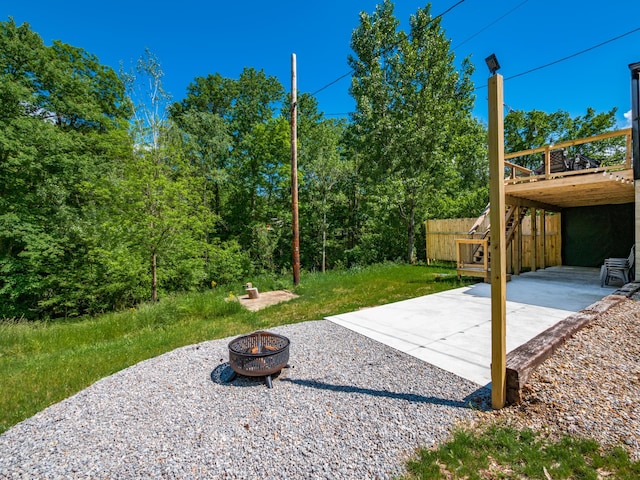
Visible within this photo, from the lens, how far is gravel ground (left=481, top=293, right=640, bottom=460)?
194 cm

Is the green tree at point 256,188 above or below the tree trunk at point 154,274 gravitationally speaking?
above

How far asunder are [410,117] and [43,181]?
1330 cm

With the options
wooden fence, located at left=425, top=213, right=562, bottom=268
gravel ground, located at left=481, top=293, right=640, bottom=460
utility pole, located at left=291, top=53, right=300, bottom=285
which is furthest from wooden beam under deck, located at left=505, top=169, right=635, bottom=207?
utility pole, located at left=291, top=53, right=300, bottom=285

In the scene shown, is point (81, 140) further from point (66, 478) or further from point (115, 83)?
point (66, 478)

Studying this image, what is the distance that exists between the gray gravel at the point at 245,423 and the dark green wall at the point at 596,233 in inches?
399

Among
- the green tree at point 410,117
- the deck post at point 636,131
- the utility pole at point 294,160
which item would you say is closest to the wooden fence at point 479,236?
the green tree at point 410,117

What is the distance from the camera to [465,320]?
4457 millimetres

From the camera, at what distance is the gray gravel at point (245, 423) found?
5.86 feet

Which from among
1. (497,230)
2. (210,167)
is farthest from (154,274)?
Result: (497,230)

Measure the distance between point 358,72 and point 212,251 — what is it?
1045 cm

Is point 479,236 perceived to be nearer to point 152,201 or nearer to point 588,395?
point 588,395

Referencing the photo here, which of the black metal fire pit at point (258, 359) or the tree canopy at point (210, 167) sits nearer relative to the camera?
the black metal fire pit at point (258, 359)

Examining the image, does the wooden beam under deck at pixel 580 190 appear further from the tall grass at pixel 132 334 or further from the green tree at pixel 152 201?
the green tree at pixel 152 201

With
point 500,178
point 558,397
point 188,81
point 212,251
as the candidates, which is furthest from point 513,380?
point 188,81
